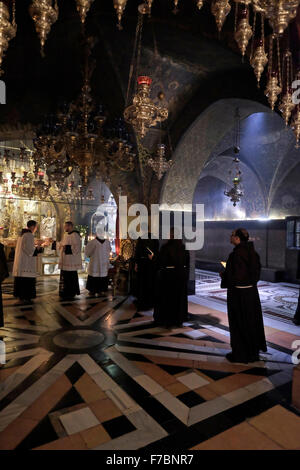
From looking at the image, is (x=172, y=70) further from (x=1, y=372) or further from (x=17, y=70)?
(x=1, y=372)

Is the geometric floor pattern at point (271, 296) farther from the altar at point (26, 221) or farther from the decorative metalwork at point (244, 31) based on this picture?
the altar at point (26, 221)

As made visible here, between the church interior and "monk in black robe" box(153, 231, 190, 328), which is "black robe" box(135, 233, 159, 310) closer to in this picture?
the church interior

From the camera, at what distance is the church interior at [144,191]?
2299 mm

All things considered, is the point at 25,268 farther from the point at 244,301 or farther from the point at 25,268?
the point at 244,301

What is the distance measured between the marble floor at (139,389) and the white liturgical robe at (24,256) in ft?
5.80

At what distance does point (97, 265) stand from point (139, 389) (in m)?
4.61

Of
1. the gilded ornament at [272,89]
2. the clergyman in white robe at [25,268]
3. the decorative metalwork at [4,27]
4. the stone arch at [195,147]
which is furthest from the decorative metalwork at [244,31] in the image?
the clergyman in white robe at [25,268]

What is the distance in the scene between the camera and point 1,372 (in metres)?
3.20

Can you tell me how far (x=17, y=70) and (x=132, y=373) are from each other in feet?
23.2

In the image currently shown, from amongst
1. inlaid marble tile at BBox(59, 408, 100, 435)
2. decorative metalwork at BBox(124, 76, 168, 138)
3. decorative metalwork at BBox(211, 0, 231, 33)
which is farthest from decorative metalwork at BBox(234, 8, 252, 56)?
inlaid marble tile at BBox(59, 408, 100, 435)

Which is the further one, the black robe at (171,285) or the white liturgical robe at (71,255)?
the white liturgical robe at (71,255)

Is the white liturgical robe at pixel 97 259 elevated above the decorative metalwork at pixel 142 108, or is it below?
below

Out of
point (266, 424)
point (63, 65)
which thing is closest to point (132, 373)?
point (266, 424)

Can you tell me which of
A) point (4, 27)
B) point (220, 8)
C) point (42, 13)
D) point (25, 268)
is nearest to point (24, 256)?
point (25, 268)
